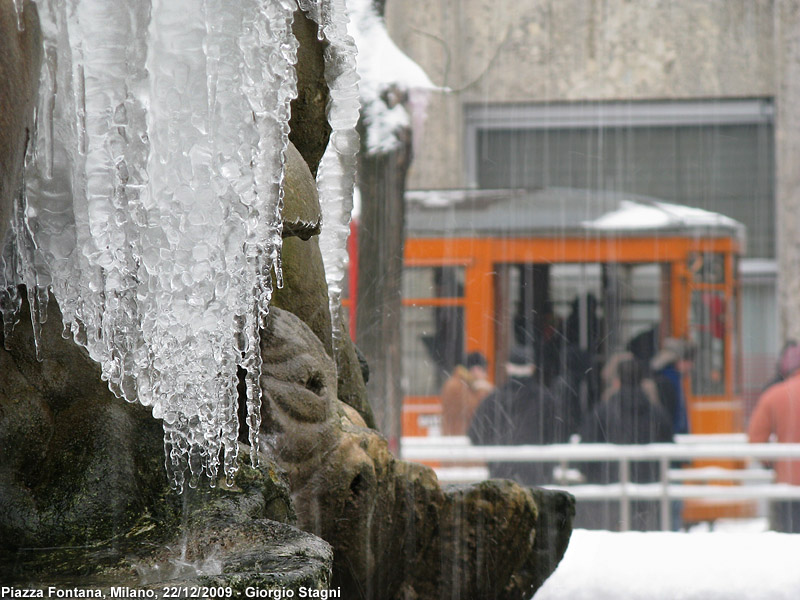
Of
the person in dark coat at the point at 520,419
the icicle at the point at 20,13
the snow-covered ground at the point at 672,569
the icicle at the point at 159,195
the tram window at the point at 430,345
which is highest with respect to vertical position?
the icicle at the point at 20,13

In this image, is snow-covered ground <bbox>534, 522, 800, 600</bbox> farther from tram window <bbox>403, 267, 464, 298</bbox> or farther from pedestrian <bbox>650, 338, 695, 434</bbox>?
tram window <bbox>403, 267, 464, 298</bbox>

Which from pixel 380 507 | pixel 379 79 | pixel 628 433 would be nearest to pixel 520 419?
pixel 628 433

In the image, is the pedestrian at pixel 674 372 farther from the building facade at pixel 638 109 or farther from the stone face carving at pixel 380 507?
the stone face carving at pixel 380 507

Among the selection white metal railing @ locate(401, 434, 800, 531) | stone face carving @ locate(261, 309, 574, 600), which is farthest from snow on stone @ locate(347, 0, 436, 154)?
stone face carving @ locate(261, 309, 574, 600)

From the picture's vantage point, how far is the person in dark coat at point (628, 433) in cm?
711

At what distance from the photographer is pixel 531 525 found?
3.07 meters

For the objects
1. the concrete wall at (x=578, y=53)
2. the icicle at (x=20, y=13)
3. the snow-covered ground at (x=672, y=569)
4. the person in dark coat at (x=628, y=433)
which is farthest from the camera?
the concrete wall at (x=578, y=53)

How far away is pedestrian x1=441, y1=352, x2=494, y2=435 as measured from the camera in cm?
873

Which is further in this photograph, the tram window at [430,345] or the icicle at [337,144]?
the tram window at [430,345]

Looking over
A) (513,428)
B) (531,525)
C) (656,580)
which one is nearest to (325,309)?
(531,525)

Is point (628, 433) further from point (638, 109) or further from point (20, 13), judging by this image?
point (638, 109)

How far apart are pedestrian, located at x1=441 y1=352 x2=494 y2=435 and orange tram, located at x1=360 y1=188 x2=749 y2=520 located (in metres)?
0.10

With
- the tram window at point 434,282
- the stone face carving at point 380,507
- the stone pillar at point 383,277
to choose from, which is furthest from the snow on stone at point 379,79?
the stone face carving at point 380,507

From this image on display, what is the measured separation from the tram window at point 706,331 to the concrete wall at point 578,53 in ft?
14.8
